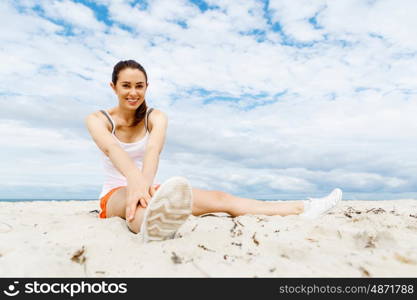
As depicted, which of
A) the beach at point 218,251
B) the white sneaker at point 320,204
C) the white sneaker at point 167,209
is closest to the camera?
the beach at point 218,251

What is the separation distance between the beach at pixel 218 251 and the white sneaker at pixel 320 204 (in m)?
0.68

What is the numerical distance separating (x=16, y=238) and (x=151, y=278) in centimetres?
131

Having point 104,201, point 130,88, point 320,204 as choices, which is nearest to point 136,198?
point 104,201

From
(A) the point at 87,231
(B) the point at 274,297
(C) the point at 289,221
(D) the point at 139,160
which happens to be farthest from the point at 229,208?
(B) the point at 274,297

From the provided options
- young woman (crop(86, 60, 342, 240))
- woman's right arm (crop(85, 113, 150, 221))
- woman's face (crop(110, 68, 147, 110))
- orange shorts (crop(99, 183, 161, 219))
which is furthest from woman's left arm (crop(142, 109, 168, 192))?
orange shorts (crop(99, 183, 161, 219))

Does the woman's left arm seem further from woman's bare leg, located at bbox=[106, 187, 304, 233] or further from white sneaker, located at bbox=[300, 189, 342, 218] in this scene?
white sneaker, located at bbox=[300, 189, 342, 218]

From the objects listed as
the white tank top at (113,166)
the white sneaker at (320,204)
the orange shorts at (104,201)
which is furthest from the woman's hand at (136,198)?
the white sneaker at (320,204)

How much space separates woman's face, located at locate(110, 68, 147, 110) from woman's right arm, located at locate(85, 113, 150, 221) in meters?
0.30

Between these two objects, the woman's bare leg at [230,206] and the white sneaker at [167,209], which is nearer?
the white sneaker at [167,209]

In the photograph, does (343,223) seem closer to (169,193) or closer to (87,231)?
(169,193)

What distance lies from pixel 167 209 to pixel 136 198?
418mm

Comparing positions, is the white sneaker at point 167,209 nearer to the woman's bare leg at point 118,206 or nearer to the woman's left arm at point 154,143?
the woman's bare leg at point 118,206

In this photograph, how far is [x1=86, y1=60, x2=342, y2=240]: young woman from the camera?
99.9 inches

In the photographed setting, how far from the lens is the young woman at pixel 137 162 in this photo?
2537mm
